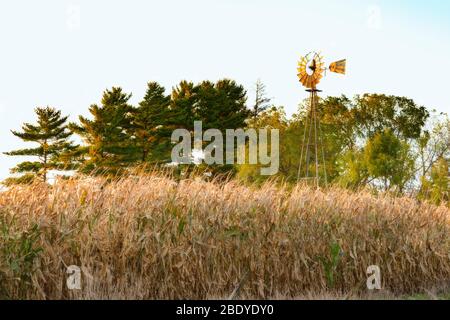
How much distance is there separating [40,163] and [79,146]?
2825 millimetres

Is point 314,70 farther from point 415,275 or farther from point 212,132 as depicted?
point 212,132

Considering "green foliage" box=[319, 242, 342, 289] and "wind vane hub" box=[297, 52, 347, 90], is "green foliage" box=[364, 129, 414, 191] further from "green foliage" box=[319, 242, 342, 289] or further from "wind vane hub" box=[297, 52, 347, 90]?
"green foliage" box=[319, 242, 342, 289]

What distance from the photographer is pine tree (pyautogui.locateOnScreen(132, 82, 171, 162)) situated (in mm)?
38812

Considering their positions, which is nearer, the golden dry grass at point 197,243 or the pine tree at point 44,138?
the golden dry grass at point 197,243

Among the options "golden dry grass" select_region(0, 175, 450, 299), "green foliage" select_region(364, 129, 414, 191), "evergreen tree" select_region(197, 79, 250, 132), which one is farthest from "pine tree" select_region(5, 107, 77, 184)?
"golden dry grass" select_region(0, 175, 450, 299)

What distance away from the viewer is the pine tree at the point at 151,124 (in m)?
38.8

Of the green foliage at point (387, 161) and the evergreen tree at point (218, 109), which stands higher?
the evergreen tree at point (218, 109)

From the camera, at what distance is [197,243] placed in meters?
8.59

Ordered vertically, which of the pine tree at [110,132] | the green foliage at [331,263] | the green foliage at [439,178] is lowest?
the green foliage at [331,263]

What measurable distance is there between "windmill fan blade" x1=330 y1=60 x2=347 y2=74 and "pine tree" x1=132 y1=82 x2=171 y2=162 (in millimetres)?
16958

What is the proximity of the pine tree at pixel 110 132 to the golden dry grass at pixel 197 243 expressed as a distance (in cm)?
2678

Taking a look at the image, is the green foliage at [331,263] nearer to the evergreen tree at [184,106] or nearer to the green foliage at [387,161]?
the green foliage at [387,161]

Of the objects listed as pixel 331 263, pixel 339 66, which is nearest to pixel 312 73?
pixel 339 66

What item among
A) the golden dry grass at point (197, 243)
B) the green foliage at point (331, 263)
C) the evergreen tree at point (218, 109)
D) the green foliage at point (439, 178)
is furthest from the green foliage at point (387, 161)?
the green foliage at point (331, 263)
